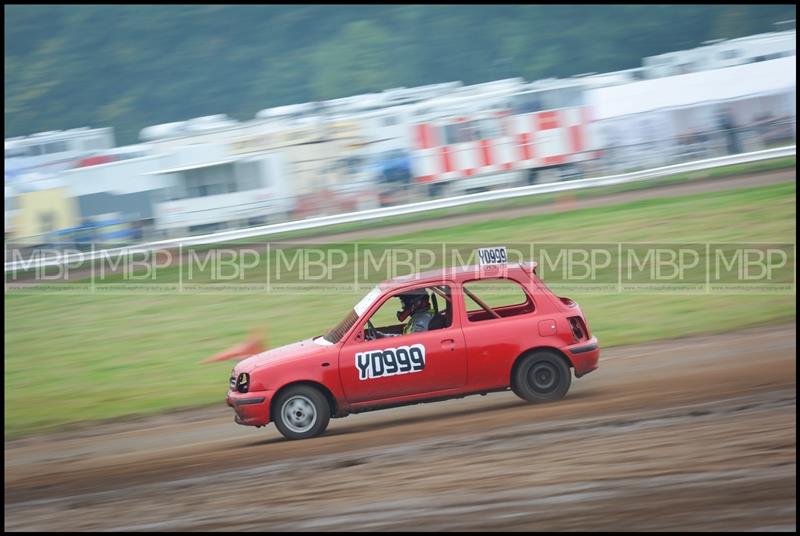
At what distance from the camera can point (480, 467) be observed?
7.00 m

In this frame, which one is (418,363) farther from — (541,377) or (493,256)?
(493,256)

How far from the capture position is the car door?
848 cm

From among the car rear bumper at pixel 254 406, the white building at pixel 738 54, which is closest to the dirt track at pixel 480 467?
the car rear bumper at pixel 254 406

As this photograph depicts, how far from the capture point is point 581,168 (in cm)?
2442

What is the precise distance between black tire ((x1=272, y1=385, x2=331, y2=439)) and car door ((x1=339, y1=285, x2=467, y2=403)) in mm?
288

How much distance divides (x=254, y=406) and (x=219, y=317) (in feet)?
24.9

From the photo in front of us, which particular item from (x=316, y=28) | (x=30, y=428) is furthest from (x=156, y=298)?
(x=316, y=28)

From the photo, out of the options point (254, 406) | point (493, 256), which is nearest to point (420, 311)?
point (493, 256)

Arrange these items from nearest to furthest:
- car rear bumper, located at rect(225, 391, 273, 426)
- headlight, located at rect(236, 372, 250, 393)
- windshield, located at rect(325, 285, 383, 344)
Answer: car rear bumper, located at rect(225, 391, 273, 426) → headlight, located at rect(236, 372, 250, 393) → windshield, located at rect(325, 285, 383, 344)

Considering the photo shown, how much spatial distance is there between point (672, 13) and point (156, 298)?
55.9 metres

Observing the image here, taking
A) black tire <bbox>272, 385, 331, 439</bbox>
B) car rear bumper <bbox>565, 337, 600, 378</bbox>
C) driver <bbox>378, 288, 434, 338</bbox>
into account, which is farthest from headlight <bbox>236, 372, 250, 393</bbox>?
car rear bumper <bbox>565, 337, 600, 378</bbox>

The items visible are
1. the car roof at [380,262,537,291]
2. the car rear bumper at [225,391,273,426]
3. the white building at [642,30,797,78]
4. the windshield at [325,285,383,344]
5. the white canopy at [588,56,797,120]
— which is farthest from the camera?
the white building at [642,30,797,78]

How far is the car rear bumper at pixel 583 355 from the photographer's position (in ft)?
28.3

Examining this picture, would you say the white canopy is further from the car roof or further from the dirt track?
the car roof
